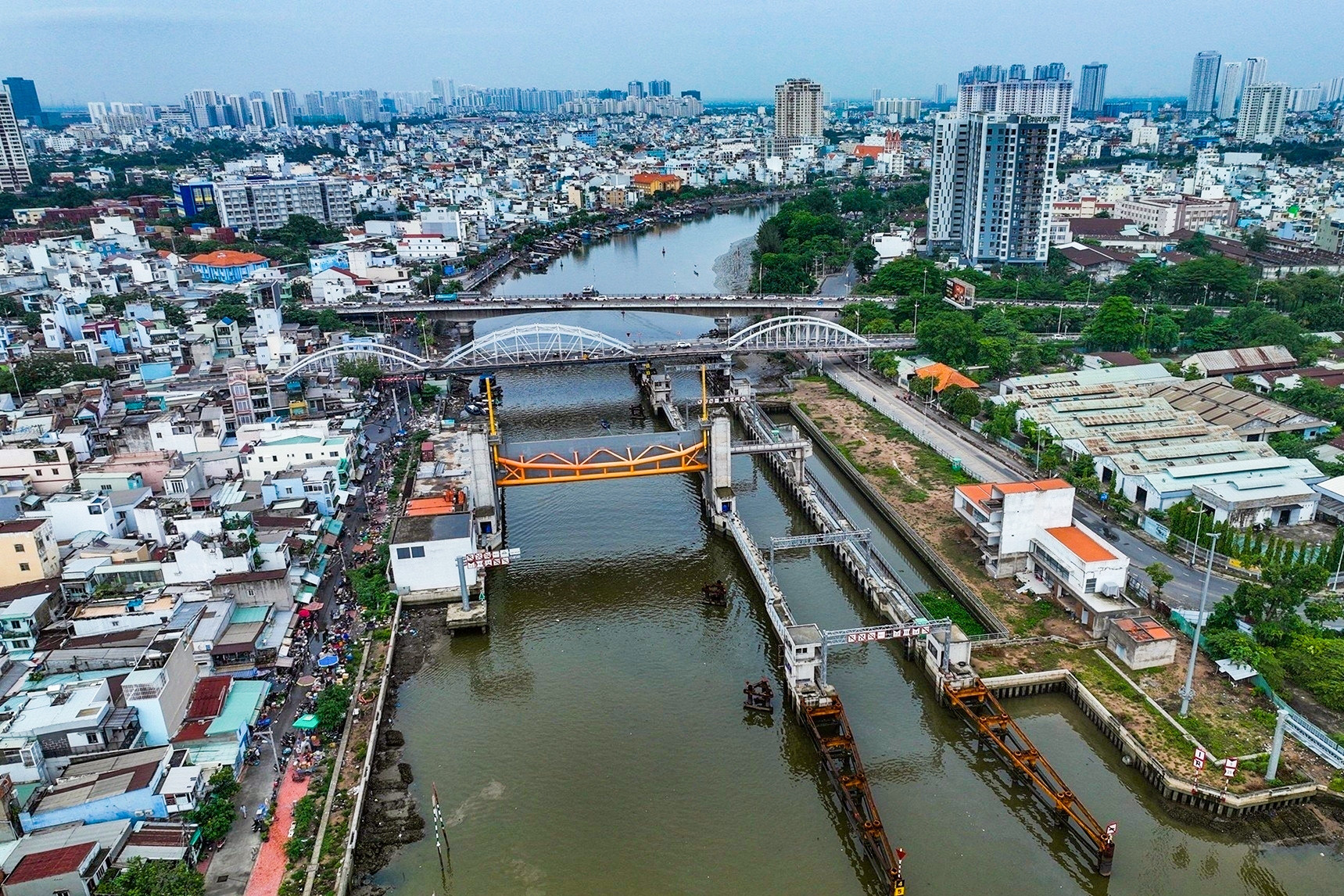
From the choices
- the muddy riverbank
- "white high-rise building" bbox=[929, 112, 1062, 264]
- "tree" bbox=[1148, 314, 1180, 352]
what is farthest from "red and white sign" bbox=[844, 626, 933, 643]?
"white high-rise building" bbox=[929, 112, 1062, 264]

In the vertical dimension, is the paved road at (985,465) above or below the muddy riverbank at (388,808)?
above

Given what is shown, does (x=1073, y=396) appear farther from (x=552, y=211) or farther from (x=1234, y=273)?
(x=552, y=211)

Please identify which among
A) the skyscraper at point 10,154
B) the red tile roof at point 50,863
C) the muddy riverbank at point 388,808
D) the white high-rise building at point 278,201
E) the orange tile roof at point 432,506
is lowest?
the muddy riverbank at point 388,808

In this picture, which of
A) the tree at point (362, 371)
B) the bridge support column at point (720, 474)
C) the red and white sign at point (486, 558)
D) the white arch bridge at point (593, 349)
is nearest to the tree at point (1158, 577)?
the bridge support column at point (720, 474)

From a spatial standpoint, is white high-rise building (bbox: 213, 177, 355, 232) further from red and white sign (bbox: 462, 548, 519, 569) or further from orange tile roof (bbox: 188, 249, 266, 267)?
red and white sign (bbox: 462, 548, 519, 569)

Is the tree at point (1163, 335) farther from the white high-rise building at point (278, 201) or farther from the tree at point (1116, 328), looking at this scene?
the white high-rise building at point (278, 201)

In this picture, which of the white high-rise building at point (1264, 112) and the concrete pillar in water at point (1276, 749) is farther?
the white high-rise building at point (1264, 112)
